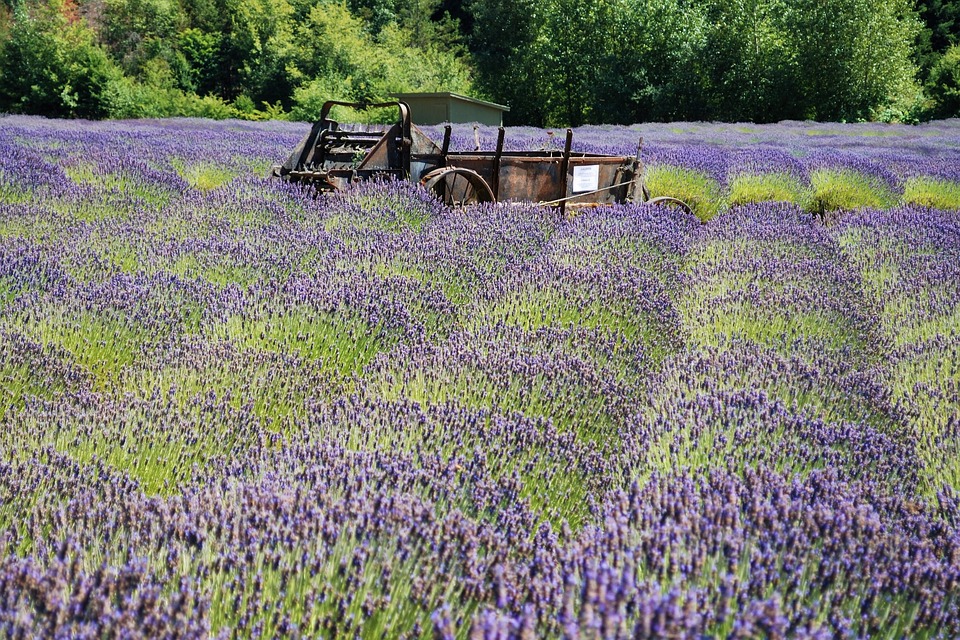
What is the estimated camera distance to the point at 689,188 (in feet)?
26.3

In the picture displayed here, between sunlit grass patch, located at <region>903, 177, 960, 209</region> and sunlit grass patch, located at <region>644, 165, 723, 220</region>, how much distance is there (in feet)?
6.51

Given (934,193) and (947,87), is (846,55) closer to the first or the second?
(947,87)

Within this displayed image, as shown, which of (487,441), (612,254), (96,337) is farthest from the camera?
(612,254)

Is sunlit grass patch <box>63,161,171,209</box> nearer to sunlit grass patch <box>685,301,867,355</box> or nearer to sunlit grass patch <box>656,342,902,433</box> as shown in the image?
sunlit grass patch <box>685,301,867,355</box>

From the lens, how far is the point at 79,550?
1.33m

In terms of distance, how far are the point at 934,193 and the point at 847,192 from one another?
843 mm

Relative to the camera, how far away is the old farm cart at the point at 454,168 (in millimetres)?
5770

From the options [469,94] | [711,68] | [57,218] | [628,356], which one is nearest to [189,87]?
[469,94]

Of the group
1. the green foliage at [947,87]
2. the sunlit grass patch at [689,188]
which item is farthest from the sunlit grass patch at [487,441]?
the green foliage at [947,87]

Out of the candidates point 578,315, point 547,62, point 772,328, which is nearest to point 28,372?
point 578,315

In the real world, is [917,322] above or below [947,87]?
below

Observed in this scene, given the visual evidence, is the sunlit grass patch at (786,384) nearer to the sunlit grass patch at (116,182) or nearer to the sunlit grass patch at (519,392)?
the sunlit grass patch at (519,392)

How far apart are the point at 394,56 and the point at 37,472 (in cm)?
3436

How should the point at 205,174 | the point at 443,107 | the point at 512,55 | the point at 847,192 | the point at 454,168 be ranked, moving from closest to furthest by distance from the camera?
the point at 454,168 < the point at 205,174 < the point at 847,192 < the point at 443,107 < the point at 512,55
